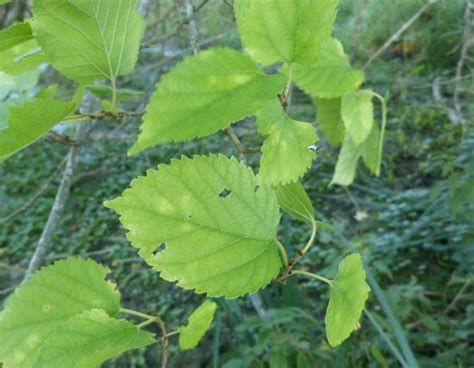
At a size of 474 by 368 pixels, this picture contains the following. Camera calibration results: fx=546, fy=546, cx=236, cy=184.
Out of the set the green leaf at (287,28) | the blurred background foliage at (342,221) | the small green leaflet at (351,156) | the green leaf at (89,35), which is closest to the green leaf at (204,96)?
the green leaf at (287,28)

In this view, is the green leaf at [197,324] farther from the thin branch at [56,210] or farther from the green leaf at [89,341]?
the thin branch at [56,210]

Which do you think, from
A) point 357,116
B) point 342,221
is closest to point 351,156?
point 357,116

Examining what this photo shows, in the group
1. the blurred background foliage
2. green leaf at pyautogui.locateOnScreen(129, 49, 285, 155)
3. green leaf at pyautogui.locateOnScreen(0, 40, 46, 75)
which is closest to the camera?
green leaf at pyautogui.locateOnScreen(129, 49, 285, 155)

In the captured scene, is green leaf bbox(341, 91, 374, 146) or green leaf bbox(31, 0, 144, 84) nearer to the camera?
green leaf bbox(31, 0, 144, 84)

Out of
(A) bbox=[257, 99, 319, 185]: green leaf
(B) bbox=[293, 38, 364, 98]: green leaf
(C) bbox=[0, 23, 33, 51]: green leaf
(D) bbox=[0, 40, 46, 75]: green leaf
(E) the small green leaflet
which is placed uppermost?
(C) bbox=[0, 23, 33, 51]: green leaf

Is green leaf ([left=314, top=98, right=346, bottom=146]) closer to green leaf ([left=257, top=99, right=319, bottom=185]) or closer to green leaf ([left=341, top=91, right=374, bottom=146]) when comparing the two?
green leaf ([left=341, top=91, right=374, bottom=146])

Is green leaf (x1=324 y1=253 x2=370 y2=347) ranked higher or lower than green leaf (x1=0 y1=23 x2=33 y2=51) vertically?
lower

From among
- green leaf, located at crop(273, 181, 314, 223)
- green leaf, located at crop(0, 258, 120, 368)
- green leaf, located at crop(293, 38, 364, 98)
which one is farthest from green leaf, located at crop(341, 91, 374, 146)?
green leaf, located at crop(0, 258, 120, 368)
